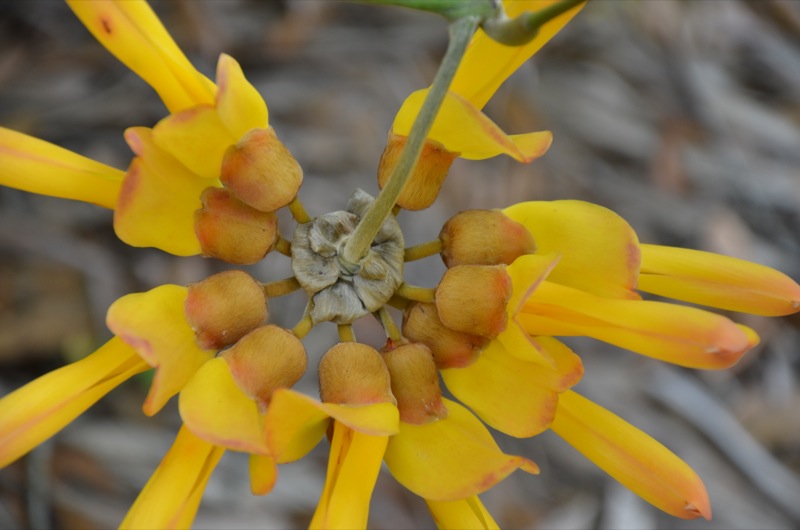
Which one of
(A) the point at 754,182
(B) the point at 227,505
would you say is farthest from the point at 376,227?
(A) the point at 754,182

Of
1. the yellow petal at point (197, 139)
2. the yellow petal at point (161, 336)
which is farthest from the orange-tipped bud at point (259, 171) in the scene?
the yellow petal at point (161, 336)

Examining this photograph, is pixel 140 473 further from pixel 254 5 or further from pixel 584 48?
pixel 584 48

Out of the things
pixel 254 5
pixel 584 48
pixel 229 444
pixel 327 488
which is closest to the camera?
pixel 229 444

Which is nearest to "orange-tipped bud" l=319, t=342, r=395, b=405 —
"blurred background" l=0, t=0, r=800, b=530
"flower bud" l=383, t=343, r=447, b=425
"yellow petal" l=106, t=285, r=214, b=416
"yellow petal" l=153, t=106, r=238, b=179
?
"flower bud" l=383, t=343, r=447, b=425

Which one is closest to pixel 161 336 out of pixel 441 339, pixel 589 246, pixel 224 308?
pixel 224 308

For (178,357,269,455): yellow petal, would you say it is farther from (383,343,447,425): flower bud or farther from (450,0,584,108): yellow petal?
(450,0,584,108): yellow petal

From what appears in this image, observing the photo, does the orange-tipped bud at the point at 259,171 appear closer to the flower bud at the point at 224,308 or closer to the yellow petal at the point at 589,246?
the flower bud at the point at 224,308

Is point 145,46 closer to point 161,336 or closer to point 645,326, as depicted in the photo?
point 161,336
